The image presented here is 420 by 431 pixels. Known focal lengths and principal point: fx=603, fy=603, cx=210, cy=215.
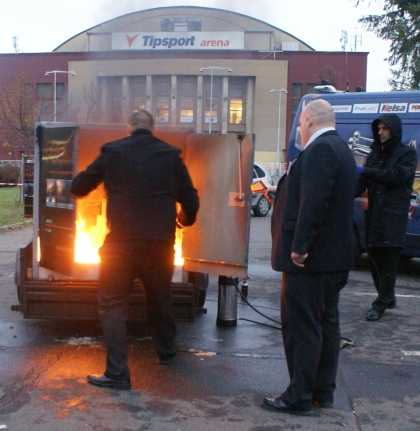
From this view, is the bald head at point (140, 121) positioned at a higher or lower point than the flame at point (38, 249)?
higher

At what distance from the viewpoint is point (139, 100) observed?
21.4 ft

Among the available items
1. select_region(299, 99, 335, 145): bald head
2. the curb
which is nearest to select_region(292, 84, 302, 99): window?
the curb

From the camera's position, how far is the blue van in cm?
853

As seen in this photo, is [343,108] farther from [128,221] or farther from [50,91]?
[50,91]

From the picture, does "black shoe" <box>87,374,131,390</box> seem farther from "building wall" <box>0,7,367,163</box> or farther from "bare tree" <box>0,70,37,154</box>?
"bare tree" <box>0,70,37,154</box>

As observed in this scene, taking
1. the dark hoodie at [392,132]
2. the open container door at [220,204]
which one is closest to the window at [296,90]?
the dark hoodie at [392,132]

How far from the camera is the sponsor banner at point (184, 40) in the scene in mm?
6934

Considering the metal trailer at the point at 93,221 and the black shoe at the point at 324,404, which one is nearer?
the black shoe at the point at 324,404

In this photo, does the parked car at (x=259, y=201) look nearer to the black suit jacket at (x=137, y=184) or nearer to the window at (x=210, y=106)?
the window at (x=210, y=106)

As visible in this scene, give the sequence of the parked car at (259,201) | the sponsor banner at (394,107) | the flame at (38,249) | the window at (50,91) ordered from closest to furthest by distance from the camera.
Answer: the flame at (38,249) < the sponsor banner at (394,107) < the window at (50,91) < the parked car at (259,201)

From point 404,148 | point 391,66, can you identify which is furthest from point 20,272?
point 391,66

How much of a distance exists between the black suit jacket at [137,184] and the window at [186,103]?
6.98 ft

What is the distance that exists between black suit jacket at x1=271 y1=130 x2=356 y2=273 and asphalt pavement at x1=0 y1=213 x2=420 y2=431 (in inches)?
39.2

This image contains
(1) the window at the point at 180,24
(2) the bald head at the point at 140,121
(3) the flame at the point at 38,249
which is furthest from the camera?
(1) the window at the point at 180,24
